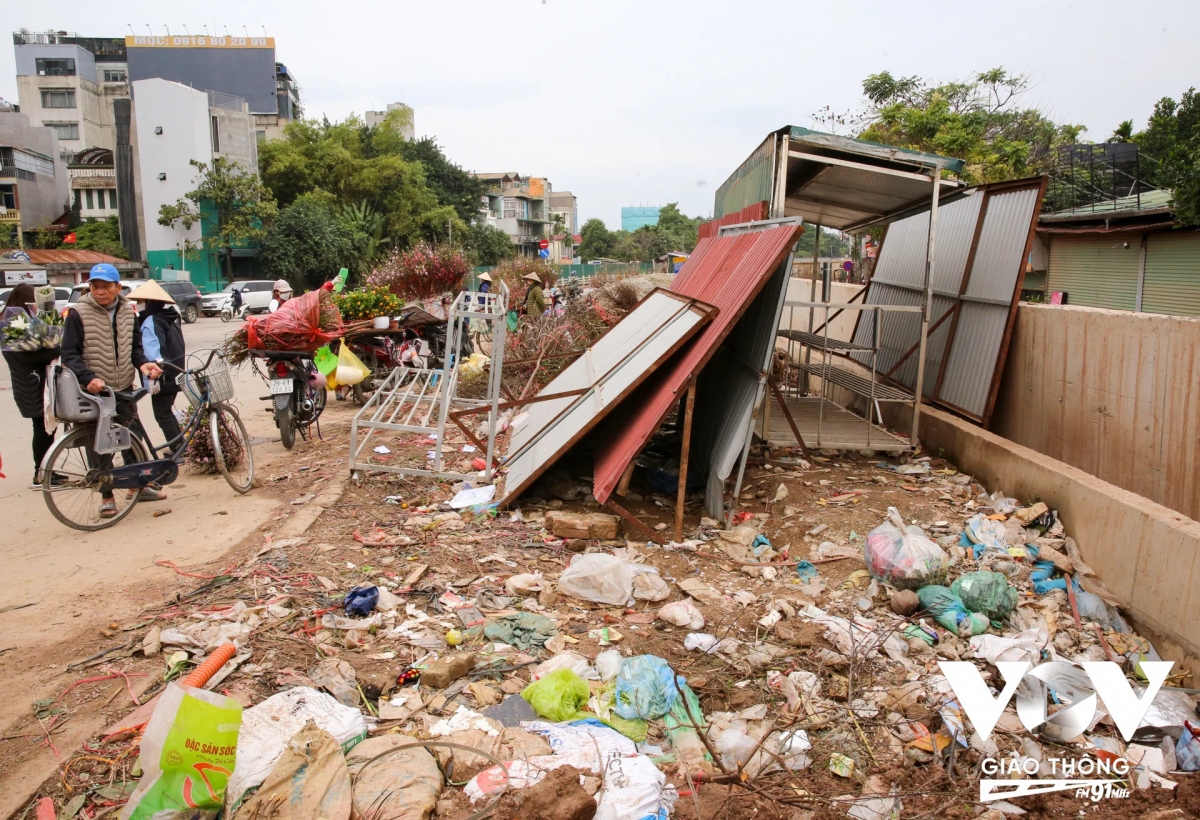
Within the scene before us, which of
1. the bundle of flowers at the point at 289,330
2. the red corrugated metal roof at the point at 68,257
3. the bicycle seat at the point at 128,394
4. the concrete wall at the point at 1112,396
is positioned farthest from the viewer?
the red corrugated metal roof at the point at 68,257

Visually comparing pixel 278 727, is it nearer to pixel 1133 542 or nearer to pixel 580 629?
pixel 580 629

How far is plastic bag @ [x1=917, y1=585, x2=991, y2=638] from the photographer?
3920mm

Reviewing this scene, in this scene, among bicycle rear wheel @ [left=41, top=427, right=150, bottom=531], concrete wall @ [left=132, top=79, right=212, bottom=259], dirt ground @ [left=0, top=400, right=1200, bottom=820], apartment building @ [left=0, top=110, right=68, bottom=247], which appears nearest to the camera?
dirt ground @ [left=0, top=400, right=1200, bottom=820]

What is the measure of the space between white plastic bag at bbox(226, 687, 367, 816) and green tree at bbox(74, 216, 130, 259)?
4408 centimetres

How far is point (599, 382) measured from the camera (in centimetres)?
584

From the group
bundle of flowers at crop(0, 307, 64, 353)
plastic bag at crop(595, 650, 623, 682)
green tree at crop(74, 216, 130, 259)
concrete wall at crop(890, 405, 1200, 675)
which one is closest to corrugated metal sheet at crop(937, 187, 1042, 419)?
concrete wall at crop(890, 405, 1200, 675)

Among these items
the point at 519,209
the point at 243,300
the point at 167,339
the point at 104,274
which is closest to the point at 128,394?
the point at 167,339

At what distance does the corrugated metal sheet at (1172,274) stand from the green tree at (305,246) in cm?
3249

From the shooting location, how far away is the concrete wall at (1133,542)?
3.70m

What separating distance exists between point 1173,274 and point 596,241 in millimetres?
72191

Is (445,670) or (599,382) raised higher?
(599,382)

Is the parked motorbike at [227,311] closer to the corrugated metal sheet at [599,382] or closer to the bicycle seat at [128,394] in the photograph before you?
the corrugated metal sheet at [599,382]

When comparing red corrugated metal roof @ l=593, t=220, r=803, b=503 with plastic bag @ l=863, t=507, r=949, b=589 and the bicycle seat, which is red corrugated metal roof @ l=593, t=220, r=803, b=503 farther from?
the bicycle seat

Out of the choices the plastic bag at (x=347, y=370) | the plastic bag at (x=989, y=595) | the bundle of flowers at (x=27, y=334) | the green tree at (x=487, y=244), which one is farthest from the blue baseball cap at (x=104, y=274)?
the green tree at (x=487, y=244)
